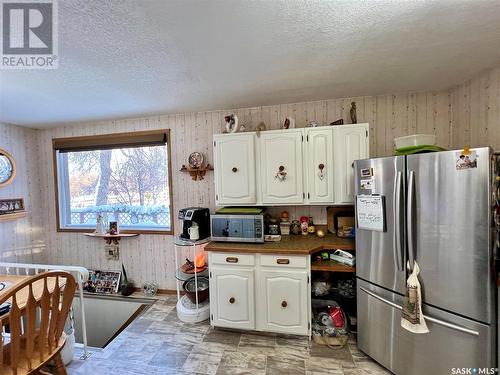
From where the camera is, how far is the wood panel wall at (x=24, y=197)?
279 cm

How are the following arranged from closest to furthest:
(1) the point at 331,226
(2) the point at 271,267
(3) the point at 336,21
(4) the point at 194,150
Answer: (3) the point at 336,21 < (2) the point at 271,267 < (1) the point at 331,226 < (4) the point at 194,150

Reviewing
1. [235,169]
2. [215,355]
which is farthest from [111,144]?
[215,355]

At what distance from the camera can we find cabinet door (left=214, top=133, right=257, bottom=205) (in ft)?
7.38

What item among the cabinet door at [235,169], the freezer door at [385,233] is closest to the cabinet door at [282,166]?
the cabinet door at [235,169]

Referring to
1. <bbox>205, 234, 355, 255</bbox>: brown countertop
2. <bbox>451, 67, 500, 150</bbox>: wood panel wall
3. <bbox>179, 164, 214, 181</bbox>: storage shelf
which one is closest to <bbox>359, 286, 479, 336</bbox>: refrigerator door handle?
<bbox>205, 234, 355, 255</bbox>: brown countertop

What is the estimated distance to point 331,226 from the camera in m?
2.44

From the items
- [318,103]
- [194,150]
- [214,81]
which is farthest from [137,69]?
[318,103]

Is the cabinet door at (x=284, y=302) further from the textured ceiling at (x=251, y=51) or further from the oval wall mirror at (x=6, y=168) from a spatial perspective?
the oval wall mirror at (x=6, y=168)

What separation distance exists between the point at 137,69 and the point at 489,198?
2397 mm

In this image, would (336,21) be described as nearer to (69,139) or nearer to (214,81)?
(214,81)

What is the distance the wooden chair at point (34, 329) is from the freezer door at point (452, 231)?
2329 millimetres

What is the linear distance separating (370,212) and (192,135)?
215 centimetres

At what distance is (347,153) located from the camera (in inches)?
82.7

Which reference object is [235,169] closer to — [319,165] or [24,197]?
[319,165]
